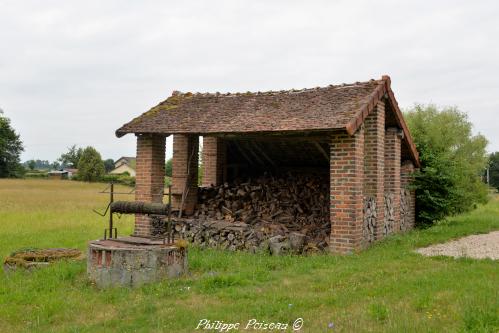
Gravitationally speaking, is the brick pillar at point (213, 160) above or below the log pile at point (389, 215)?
above

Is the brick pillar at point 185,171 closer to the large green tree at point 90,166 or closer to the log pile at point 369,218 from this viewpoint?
the log pile at point 369,218

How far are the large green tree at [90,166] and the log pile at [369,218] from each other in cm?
5437

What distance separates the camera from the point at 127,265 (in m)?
7.77

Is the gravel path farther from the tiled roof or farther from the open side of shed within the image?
the tiled roof

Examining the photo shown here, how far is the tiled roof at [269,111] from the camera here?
9820 mm

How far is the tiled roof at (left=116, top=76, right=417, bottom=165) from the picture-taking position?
32.2 feet

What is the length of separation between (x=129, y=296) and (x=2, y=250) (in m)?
6.26

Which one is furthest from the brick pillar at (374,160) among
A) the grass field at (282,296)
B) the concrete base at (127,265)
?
the concrete base at (127,265)

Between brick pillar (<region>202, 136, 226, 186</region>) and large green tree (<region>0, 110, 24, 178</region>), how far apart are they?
190 feet

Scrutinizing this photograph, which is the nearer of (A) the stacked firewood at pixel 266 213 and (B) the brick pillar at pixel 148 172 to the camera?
(A) the stacked firewood at pixel 266 213

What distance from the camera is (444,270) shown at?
7387 millimetres

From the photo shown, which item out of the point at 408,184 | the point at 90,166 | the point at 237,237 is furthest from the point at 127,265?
the point at 90,166

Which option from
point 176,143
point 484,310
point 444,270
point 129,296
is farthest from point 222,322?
point 176,143

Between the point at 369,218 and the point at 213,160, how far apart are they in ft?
18.2
